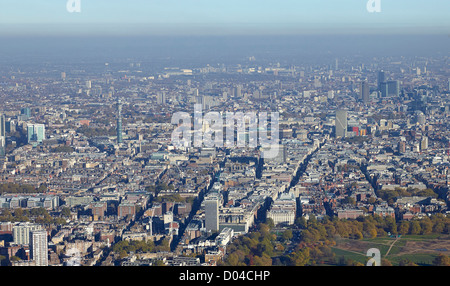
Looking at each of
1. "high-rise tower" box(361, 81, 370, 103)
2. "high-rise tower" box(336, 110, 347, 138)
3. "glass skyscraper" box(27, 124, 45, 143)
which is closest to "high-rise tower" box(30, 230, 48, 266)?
"glass skyscraper" box(27, 124, 45, 143)

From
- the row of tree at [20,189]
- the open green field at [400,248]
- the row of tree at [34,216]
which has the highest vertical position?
the open green field at [400,248]

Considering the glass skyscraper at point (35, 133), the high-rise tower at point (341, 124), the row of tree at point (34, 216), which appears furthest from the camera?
the high-rise tower at point (341, 124)

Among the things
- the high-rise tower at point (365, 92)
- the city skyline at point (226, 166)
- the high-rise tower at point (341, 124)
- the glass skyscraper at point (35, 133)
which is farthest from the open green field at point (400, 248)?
the high-rise tower at point (365, 92)

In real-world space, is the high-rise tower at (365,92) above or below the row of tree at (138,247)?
above

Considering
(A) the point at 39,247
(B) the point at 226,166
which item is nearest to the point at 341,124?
(B) the point at 226,166

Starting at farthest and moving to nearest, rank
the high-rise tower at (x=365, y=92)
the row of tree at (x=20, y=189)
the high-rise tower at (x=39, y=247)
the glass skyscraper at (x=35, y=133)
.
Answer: the high-rise tower at (x=365, y=92) → the glass skyscraper at (x=35, y=133) → the row of tree at (x=20, y=189) → the high-rise tower at (x=39, y=247)

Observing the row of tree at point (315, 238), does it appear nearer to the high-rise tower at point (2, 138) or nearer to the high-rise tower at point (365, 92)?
the high-rise tower at point (2, 138)

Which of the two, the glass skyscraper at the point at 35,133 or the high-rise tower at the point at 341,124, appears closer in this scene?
the glass skyscraper at the point at 35,133

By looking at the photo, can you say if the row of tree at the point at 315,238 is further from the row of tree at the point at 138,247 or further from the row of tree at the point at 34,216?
the row of tree at the point at 34,216
